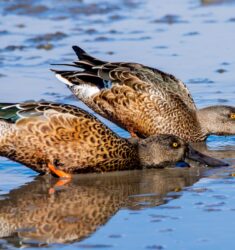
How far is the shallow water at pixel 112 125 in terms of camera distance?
6828 millimetres

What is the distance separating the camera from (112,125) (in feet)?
36.0

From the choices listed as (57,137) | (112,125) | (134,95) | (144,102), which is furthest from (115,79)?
(57,137)

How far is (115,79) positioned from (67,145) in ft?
6.68

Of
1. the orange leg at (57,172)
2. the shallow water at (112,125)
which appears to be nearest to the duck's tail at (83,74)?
the shallow water at (112,125)

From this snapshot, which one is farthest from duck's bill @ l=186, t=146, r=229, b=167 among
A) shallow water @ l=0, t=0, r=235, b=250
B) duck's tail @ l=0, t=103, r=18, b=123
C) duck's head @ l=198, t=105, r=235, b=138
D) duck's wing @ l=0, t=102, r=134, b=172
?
duck's tail @ l=0, t=103, r=18, b=123

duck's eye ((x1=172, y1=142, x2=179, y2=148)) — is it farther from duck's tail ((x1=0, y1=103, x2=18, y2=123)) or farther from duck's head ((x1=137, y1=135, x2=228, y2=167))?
duck's tail ((x1=0, y1=103, x2=18, y2=123))

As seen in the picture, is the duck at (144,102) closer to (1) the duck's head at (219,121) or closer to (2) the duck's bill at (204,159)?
(1) the duck's head at (219,121)

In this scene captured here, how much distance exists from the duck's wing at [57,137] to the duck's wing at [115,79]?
173cm

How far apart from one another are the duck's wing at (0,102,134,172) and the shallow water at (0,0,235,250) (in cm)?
16

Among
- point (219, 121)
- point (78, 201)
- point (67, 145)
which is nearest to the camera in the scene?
point (78, 201)

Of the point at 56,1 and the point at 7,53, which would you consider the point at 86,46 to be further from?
the point at 56,1

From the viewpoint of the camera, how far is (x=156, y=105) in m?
10.4

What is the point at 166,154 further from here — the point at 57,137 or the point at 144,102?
the point at 144,102

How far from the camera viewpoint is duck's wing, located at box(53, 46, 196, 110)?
10461mm
